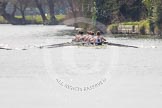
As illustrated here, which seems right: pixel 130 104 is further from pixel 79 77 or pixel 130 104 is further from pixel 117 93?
pixel 79 77

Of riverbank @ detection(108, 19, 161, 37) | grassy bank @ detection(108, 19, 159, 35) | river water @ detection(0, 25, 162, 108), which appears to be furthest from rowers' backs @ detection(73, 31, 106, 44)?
grassy bank @ detection(108, 19, 159, 35)

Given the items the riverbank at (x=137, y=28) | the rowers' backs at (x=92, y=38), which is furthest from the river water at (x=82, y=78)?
the riverbank at (x=137, y=28)

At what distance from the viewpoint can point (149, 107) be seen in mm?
39375

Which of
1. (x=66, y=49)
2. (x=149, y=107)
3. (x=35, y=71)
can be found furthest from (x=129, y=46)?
(x=149, y=107)

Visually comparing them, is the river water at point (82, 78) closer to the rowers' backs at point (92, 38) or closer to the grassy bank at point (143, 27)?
the rowers' backs at point (92, 38)

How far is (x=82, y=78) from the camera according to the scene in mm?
53000

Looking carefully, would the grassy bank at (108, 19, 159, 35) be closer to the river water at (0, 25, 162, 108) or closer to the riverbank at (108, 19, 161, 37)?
the riverbank at (108, 19, 161, 37)

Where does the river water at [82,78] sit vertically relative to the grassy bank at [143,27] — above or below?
below

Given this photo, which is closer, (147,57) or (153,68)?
(153,68)

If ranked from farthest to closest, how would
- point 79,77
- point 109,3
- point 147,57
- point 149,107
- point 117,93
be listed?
point 109,3 < point 147,57 < point 79,77 < point 117,93 < point 149,107

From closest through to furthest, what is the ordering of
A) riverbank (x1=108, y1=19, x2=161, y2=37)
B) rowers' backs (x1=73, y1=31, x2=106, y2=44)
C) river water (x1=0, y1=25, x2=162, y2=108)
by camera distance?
1. river water (x1=0, y1=25, x2=162, y2=108)
2. rowers' backs (x1=73, y1=31, x2=106, y2=44)
3. riverbank (x1=108, y1=19, x2=161, y2=37)

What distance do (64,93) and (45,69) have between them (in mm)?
16499

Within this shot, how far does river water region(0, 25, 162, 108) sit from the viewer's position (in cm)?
4178

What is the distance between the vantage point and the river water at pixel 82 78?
41781 millimetres
